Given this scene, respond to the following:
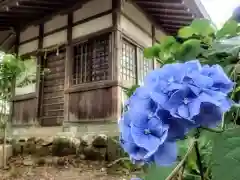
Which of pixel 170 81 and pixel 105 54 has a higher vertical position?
A: pixel 105 54

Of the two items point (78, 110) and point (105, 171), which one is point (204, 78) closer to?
point (105, 171)

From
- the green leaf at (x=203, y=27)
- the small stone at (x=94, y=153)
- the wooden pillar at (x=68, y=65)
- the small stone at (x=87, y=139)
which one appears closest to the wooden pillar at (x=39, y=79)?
the wooden pillar at (x=68, y=65)

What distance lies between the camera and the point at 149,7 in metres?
5.80

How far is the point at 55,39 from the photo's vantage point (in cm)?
600

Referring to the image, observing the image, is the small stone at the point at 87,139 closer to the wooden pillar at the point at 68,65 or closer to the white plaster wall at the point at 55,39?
the wooden pillar at the point at 68,65

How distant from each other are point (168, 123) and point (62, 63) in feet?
18.5

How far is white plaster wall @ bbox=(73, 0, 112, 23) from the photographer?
5301 millimetres

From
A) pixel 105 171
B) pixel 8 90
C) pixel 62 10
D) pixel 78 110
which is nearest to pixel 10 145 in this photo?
pixel 8 90

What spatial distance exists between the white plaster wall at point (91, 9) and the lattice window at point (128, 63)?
0.75 metres

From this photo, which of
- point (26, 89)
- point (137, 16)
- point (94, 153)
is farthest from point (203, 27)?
point (26, 89)

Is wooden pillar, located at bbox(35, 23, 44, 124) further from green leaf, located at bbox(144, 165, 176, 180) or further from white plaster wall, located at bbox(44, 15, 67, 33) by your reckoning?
green leaf, located at bbox(144, 165, 176, 180)

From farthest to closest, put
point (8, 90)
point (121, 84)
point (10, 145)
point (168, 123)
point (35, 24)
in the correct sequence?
1. point (35, 24)
2. point (10, 145)
3. point (8, 90)
4. point (121, 84)
5. point (168, 123)

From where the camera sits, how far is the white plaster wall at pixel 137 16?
17.9 feet

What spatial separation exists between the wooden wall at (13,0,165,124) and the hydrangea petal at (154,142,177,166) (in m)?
4.35
